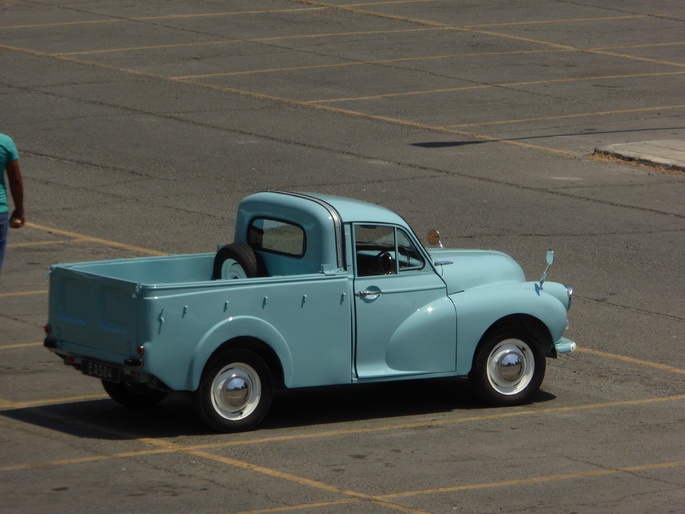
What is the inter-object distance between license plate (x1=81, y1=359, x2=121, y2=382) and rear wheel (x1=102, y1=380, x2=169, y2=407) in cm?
50

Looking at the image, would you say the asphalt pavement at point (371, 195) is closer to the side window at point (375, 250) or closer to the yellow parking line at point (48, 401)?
the yellow parking line at point (48, 401)

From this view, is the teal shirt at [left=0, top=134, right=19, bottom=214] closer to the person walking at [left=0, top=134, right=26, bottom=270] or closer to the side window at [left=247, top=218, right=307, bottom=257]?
the person walking at [left=0, top=134, right=26, bottom=270]

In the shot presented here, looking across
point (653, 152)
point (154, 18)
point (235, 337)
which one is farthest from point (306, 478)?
point (154, 18)

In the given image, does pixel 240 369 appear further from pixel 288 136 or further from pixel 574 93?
pixel 574 93

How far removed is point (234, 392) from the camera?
Answer: 351 inches

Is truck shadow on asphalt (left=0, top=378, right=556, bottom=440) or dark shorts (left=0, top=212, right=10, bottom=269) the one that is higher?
dark shorts (left=0, top=212, right=10, bottom=269)

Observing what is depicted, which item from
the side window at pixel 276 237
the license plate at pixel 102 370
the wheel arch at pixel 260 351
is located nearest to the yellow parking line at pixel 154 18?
the side window at pixel 276 237

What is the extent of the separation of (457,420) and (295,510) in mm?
2415

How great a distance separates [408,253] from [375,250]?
0.93 feet

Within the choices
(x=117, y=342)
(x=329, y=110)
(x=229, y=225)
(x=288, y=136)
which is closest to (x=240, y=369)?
(x=117, y=342)

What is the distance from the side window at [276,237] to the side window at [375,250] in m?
0.43

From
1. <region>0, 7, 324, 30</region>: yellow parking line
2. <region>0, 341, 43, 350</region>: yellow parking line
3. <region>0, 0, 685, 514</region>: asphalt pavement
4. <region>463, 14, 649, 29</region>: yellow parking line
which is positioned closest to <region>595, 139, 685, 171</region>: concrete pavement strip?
<region>0, 0, 685, 514</region>: asphalt pavement

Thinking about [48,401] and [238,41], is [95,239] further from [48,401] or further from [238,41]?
[238,41]

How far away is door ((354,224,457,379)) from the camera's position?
9.45 meters
